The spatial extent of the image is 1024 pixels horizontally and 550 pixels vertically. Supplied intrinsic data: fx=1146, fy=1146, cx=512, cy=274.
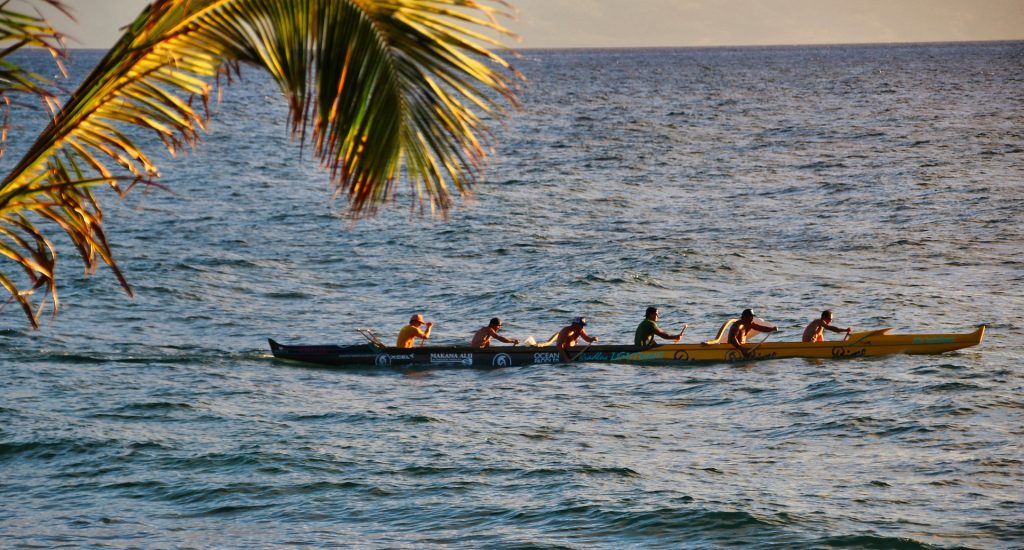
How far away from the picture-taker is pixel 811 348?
23.1 meters

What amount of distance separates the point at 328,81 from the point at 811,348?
65.9ft

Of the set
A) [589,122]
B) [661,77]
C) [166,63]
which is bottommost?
[166,63]

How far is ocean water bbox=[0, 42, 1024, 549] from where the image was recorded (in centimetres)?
1494

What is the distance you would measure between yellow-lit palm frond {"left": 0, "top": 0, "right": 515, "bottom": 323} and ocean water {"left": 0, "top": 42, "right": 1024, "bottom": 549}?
2.96 feet

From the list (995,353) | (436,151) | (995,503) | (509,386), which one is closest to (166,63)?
(436,151)

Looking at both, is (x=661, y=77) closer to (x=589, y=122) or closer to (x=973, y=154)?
(x=589, y=122)

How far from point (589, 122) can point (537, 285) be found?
5212cm

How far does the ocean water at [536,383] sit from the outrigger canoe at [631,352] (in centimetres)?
32

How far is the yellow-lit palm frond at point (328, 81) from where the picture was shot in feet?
14.0

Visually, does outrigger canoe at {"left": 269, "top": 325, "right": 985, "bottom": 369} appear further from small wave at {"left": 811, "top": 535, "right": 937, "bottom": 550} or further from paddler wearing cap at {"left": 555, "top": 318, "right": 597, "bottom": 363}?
small wave at {"left": 811, "top": 535, "right": 937, "bottom": 550}

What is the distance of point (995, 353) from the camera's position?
77.0 feet

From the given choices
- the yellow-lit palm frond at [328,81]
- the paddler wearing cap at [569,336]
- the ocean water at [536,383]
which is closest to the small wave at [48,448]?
the ocean water at [536,383]

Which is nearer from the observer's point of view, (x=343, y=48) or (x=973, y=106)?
(x=343, y=48)

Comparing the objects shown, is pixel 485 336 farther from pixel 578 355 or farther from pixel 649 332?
pixel 649 332
